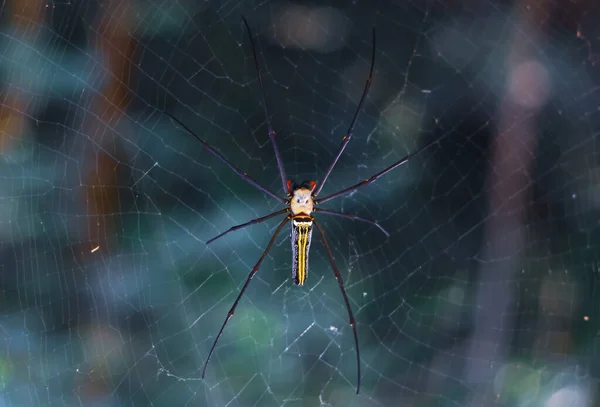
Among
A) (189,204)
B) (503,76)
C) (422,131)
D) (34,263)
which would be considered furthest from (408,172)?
(34,263)

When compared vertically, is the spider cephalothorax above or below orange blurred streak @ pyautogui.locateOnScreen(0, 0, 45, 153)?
below

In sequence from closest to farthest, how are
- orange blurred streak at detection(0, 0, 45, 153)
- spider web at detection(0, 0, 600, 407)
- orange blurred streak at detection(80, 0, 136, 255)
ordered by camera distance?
orange blurred streak at detection(0, 0, 45, 153) → spider web at detection(0, 0, 600, 407) → orange blurred streak at detection(80, 0, 136, 255)

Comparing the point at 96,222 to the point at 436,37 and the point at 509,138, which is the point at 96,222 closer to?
the point at 436,37

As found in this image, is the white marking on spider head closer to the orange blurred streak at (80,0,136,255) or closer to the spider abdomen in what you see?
the spider abdomen

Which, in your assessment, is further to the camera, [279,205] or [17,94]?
[279,205]

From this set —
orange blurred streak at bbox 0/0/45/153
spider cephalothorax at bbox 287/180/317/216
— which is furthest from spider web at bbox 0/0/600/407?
spider cephalothorax at bbox 287/180/317/216

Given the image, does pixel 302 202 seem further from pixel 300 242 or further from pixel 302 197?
pixel 300 242

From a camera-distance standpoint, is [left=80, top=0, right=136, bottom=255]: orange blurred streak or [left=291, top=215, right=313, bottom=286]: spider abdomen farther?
[left=80, top=0, right=136, bottom=255]: orange blurred streak

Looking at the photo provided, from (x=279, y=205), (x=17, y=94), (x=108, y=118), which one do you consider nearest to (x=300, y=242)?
(x=279, y=205)
